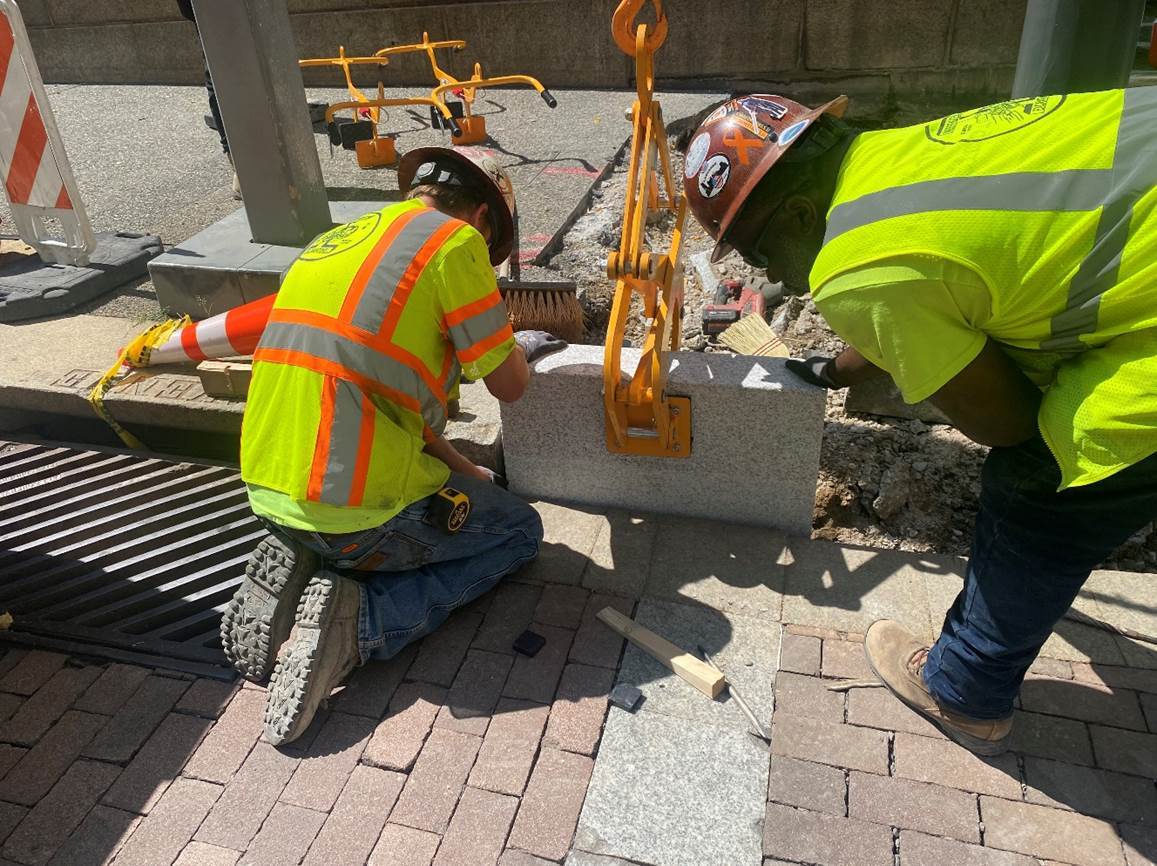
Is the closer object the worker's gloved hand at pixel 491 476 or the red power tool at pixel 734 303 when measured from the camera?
the worker's gloved hand at pixel 491 476

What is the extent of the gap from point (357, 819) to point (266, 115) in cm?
332

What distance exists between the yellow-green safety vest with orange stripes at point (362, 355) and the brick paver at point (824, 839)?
147 centimetres

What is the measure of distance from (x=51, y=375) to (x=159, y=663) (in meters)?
2.07

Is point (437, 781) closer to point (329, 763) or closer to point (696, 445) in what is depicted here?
point (329, 763)

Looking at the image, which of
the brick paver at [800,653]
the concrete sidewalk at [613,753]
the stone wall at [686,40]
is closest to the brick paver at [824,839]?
the concrete sidewalk at [613,753]

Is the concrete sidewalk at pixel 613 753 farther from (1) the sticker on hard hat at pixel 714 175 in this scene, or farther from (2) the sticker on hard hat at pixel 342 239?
(1) the sticker on hard hat at pixel 714 175

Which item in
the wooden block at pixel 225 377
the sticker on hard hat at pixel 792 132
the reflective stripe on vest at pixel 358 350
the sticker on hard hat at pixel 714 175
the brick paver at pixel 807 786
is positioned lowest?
the brick paver at pixel 807 786

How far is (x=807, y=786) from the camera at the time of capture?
2.41 metres

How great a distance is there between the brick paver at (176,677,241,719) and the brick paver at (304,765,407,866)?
23.4 inches

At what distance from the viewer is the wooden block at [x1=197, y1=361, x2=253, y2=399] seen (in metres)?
3.91

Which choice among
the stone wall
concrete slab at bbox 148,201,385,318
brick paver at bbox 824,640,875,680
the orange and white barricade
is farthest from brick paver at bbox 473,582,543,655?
the stone wall

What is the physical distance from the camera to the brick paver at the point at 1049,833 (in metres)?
2.21

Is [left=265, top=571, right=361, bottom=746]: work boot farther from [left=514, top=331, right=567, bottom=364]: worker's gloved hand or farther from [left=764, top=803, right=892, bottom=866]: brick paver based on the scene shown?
[left=764, top=803, right=892, bottom=866]: brick paver

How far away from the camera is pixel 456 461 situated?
333 centimetres
